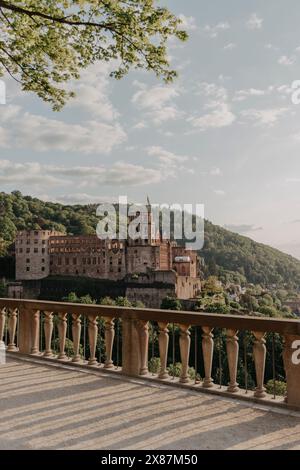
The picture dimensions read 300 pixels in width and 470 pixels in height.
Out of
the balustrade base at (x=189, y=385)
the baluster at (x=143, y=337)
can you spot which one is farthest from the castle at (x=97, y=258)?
the baluster at (x=143, y=337)

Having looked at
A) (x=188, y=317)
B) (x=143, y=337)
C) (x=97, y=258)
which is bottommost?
(x=143, y=337)

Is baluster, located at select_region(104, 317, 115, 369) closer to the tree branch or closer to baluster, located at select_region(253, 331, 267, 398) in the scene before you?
baluster, located at select_region(253, 331, 267, 398)

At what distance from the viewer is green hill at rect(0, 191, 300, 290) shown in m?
90.9

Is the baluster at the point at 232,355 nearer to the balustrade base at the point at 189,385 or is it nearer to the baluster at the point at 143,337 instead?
the balustrade base at the point at 189,385

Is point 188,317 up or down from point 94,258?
down

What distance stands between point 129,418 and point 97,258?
7307 cm

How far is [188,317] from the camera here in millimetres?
5629

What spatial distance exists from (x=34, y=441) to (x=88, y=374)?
8.17 ft

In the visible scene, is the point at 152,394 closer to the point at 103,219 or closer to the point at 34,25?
the point at 34,25

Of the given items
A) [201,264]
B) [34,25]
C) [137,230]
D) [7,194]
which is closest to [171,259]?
[137,230]

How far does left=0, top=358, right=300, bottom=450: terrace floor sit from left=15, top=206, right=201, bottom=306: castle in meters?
66.3

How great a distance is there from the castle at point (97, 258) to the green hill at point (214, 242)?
35.3ft

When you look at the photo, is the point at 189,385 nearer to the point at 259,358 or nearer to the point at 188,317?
the point at 188,317

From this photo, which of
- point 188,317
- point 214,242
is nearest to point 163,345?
point 188,317
